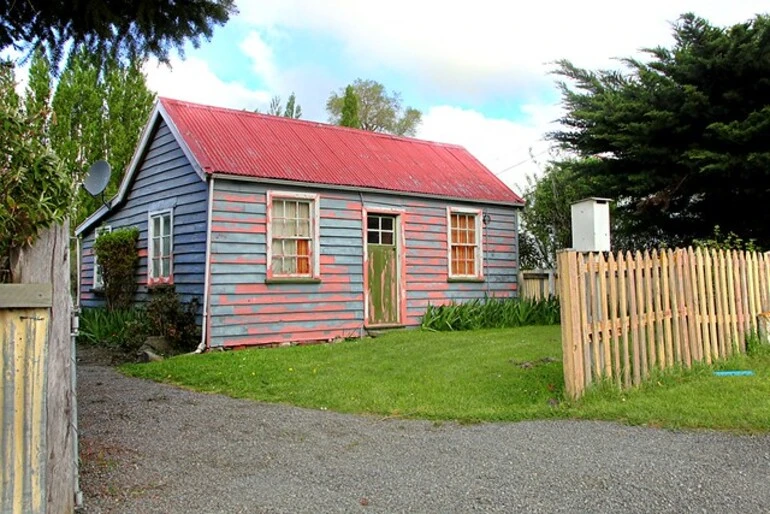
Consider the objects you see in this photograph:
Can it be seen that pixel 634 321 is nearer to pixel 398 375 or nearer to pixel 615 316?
pixel 615 316

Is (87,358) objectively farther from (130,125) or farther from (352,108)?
(352,108)

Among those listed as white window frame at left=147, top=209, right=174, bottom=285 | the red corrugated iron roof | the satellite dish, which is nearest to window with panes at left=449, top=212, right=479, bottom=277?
the red corrugated iron roof

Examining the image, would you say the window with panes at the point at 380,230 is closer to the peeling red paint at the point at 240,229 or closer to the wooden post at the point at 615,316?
the peeling red paint at the point at 240,229

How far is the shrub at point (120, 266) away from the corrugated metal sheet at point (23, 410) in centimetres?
1121

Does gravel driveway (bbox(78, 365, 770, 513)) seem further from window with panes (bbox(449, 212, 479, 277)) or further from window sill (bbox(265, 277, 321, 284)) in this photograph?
window with panes (bbox(449, 212, 479, 277))

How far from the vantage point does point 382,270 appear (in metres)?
13.5

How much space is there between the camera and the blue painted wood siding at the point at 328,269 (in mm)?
11320

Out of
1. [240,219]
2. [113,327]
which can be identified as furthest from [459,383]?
[113,327]

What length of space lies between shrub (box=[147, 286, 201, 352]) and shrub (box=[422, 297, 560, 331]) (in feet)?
15.9

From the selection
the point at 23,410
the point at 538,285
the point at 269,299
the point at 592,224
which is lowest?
the point at 23,410

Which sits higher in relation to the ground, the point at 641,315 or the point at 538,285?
the point at 538,285

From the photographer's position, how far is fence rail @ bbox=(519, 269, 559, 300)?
51.3 ft

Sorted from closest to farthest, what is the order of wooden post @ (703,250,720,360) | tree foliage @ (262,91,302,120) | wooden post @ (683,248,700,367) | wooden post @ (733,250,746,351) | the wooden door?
1. wooden post @ (683,248,700,367)
2. wooden post @ (703,250,720,360)
3. wooden post @ (733,250,746,351)
4. the wooden door
5. tree foliage @ (262,91,302,120)

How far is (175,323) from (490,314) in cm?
681
